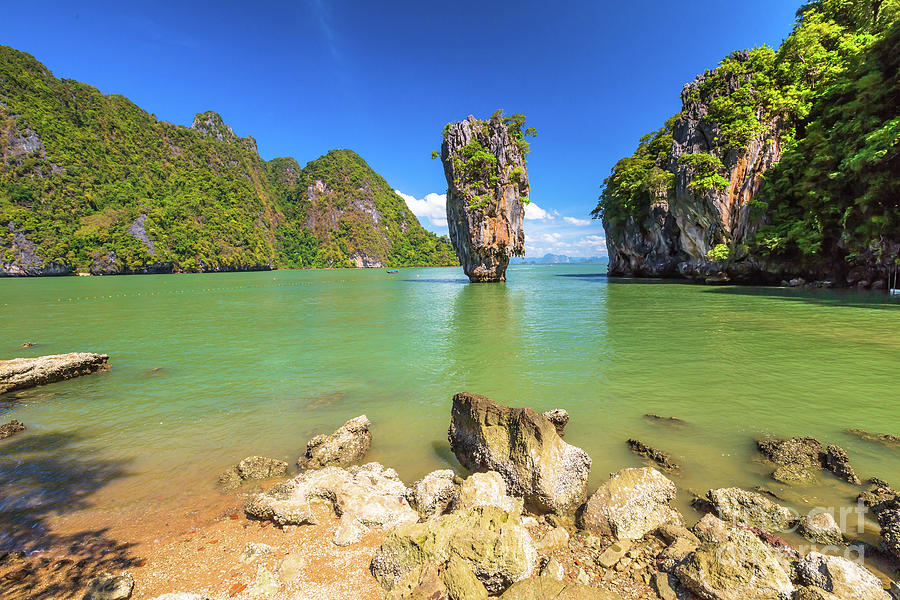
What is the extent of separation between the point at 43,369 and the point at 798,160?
162 ft

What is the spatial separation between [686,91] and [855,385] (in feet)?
158

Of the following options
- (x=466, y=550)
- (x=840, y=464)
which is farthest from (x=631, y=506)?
(x=840, y=464)

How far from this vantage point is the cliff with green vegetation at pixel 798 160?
24.2 metres

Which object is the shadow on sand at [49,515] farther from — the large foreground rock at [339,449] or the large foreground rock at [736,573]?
the large foreground rock at [736,573]

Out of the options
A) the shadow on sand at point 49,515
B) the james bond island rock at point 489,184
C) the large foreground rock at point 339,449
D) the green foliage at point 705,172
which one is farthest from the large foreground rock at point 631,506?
the james bond island rock at point 489,184

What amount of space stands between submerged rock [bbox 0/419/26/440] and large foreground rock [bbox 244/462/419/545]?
21.3 feet

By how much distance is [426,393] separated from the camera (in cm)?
922

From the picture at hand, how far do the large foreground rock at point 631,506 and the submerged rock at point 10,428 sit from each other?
35.5ft

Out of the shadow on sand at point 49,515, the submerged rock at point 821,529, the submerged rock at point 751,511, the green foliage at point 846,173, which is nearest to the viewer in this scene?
the shadow on sand at point 49,515

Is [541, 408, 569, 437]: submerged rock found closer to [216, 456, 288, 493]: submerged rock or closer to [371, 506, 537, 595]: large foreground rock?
[371, 506, 537, 595]: large foreground rock

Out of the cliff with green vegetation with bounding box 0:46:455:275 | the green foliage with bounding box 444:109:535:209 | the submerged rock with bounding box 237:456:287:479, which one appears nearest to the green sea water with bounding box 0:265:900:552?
the submerged rock with bounding box 237:456:287:479

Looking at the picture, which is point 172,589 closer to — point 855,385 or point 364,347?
point 364,347

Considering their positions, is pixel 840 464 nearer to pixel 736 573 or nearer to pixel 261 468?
pixel 736 573

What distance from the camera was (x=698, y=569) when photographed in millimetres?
3100
